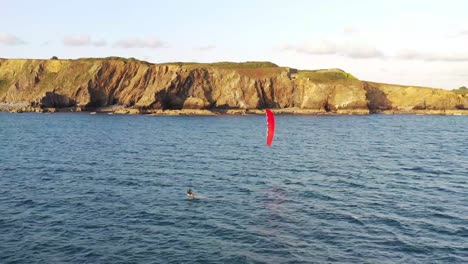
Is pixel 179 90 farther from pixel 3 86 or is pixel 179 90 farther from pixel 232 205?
pixel 232 205

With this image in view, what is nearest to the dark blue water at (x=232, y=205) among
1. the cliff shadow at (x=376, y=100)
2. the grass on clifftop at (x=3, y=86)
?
the cliff shadow at (x=376, y=100)

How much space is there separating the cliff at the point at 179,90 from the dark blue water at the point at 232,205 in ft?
297

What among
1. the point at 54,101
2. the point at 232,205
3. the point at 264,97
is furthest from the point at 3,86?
the point at 232,205

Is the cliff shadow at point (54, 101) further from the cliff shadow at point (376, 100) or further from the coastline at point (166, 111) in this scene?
the cliff shadow at point (376, 100)

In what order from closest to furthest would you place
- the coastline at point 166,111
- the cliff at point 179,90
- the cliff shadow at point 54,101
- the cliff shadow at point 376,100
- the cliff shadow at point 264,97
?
the coastline at point 166,111, the cliff at point 179,90, the cliff shadow at point 54,101, the cliff shadow at point 264,97, the cliff shadow at point 376,100

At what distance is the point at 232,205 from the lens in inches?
1489

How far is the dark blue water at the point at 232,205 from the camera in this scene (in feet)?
90.1

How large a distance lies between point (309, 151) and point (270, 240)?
4309 centimetres

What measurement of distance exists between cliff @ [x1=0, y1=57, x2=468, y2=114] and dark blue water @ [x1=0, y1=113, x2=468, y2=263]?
90.6m

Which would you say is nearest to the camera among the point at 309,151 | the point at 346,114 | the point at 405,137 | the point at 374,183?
the point at 374,183

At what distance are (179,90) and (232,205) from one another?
422 feet

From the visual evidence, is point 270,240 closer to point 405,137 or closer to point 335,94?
point 405,137

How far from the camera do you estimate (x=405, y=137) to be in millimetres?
94312

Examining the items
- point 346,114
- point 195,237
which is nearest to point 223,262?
point 195,237
